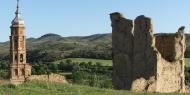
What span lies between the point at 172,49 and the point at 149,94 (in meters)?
12.2

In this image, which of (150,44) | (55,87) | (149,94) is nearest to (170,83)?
(150,44)

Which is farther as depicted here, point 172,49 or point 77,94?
point 172,49

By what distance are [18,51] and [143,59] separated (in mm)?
41209

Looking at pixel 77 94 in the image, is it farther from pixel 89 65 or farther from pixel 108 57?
pixel 108 57

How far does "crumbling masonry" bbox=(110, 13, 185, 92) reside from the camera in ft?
109

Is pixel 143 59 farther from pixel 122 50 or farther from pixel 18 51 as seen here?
pixel 18 51

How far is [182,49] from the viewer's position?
37250mm

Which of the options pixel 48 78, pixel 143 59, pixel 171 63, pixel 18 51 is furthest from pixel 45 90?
pixel 18 51

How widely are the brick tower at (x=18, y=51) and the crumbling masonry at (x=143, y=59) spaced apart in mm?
33756

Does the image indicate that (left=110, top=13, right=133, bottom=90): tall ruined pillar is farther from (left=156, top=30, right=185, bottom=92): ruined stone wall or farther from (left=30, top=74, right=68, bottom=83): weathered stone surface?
(left=30, top=74, right=68, bottom=83): weathered stone surface

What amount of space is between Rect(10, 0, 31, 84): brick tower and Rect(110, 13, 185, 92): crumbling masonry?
33.8m

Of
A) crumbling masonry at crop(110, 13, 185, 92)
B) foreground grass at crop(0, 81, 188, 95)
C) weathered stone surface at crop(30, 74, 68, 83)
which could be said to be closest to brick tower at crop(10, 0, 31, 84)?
weathered stone surface at crop(30, 74, 68, 83)

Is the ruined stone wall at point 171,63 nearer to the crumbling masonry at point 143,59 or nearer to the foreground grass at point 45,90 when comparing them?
the crumbling masonry at point 143,59

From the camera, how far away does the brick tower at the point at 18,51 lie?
6950 centimetres
